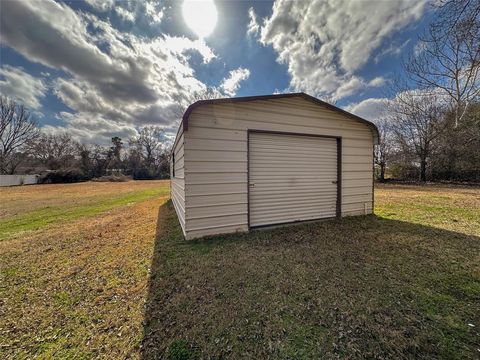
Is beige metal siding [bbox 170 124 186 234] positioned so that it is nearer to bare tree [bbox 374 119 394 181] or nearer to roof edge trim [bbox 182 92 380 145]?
roof edge trim [bbox 182 92 380 145]

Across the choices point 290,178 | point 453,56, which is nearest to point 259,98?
point 290,178

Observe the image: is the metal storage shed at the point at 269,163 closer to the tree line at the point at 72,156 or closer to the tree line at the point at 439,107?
the tree line at the point at 439,107

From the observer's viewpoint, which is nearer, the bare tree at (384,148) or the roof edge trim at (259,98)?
the roof edge trim at (259,98)

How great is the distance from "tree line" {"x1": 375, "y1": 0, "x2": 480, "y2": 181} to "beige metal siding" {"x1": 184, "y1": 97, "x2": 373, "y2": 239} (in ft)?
8.29

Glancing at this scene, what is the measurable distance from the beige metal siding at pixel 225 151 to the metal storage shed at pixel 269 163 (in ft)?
0.07

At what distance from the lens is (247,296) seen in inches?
92.7

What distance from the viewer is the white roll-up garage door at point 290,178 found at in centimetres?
473

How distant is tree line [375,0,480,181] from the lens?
303cm

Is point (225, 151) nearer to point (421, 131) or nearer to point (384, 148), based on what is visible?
point (421, 131)

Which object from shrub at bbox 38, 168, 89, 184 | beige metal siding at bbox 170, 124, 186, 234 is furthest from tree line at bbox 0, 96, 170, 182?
beige metal siding at bbox 170, 124, 186, 234

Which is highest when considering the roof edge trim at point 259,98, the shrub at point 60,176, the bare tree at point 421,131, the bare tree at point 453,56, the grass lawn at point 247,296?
the bare tree at point 421,131

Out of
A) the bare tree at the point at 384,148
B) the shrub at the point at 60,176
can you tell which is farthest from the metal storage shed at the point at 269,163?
the shrub at the point at 60,176

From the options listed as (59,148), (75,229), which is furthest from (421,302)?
(59,148)

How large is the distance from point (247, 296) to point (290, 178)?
335 cm
